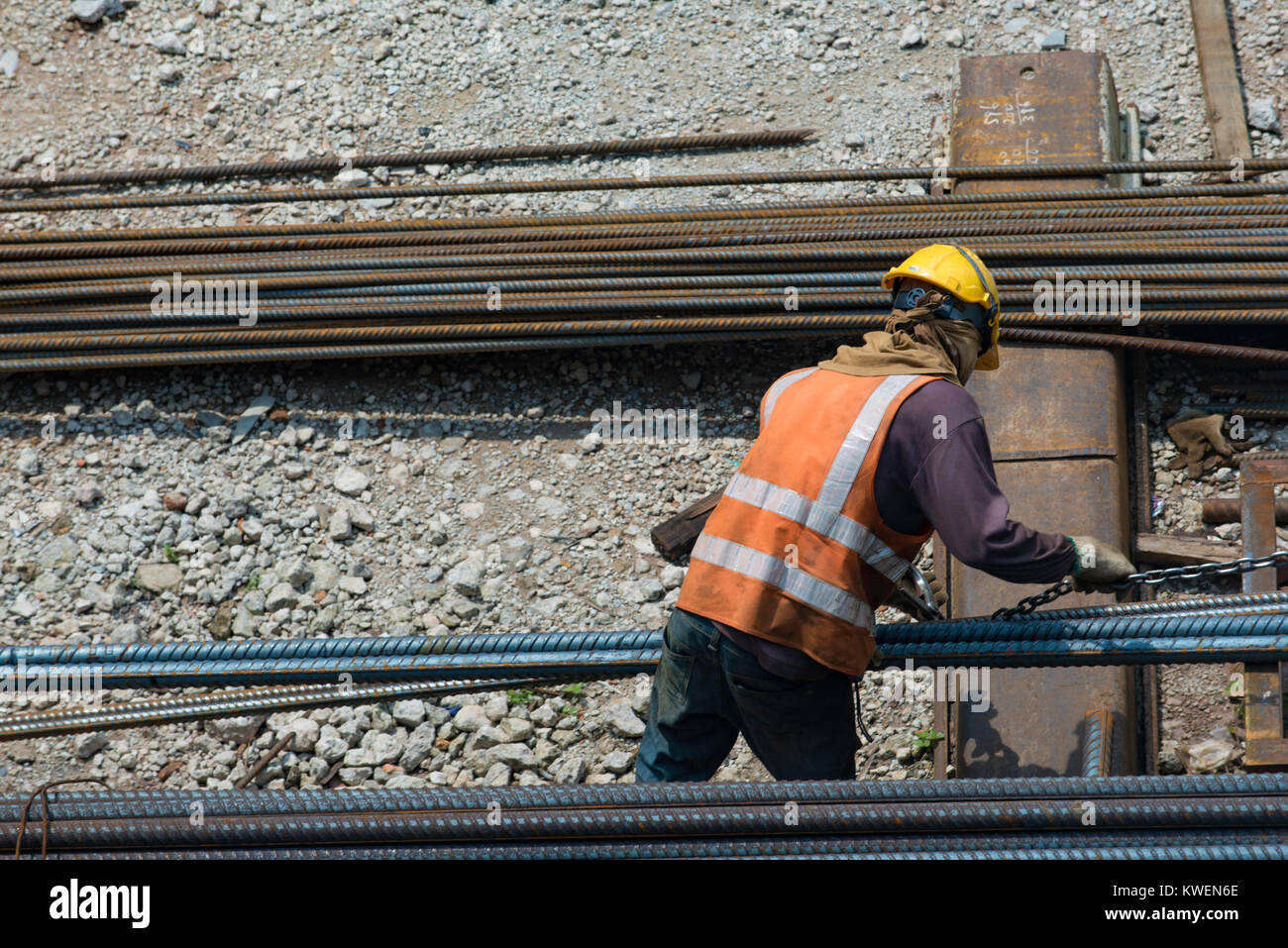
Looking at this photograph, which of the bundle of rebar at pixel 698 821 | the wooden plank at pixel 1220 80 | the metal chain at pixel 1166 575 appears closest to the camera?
the bundle of rebar at pixel 698 821

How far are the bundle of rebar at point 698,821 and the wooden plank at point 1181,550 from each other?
5.47ft

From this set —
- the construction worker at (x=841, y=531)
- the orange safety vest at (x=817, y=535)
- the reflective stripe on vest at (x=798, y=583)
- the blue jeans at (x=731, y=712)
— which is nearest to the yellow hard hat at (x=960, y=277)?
the construction worker at (x=841, y=531)

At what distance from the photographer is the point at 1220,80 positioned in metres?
5.20

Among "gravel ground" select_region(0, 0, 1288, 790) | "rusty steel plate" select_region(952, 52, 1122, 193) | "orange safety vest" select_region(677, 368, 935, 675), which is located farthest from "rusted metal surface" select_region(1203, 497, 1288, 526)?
"orange safety vest" select_region(677, 368, 935, 675)

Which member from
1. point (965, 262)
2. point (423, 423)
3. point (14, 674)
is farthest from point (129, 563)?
point (965, 262)

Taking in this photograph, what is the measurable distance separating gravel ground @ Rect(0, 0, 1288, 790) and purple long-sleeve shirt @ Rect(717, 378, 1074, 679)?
54.5 inches

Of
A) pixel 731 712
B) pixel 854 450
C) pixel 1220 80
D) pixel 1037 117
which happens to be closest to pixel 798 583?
pixel 854 450

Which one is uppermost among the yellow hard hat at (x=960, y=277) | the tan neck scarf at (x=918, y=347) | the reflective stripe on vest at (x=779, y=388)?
the yellow hard hat at (x=960, y=277)

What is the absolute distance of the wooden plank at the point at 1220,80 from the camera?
16.4ft

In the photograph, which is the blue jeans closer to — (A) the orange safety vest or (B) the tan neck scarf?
(A) the orange safety vest

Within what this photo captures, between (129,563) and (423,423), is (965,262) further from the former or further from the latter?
(129,563)

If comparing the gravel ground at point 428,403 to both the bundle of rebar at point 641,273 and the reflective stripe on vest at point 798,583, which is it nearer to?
the bundle of rebar at point 641,273

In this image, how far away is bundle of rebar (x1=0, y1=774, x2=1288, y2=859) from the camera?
227 cm

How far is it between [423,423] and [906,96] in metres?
2.94
